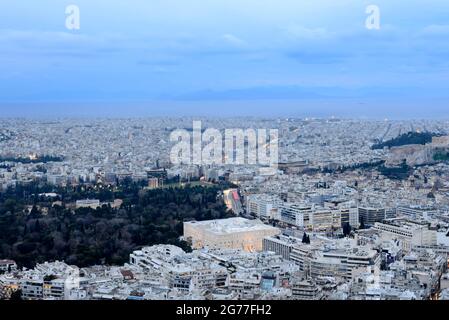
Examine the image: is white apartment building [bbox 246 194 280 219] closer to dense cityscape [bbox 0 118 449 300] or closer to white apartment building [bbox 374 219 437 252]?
dense cityscape [bbox 0 118 449 300]

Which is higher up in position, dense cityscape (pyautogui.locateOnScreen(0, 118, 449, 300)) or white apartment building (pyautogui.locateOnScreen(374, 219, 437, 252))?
dense cityscape (pyautogui.locateOnScreen(0, 118, 449, 300))

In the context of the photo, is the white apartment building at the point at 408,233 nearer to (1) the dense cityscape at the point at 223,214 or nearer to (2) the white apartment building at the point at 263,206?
(1) the dense cityscape at the point at 223,214

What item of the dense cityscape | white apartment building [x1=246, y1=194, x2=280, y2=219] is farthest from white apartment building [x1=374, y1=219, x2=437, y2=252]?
white apartment building [x1=246, y1=194, x2=280, y2=219]

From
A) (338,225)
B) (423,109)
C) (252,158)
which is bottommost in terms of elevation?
(338,225)

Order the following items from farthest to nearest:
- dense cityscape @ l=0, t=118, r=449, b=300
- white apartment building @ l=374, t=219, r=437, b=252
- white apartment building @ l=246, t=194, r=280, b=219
→ white apartment building @ l=246, t=194, r=280, b=219 < white apartment building @ l=374, t=219, r=437, b=252 < dense cityscape @ l=0, t=118, r=449, b=300

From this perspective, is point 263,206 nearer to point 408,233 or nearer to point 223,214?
point 223,214

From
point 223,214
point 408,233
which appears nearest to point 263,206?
point 223,214

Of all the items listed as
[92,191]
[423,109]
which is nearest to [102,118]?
[92,191]
